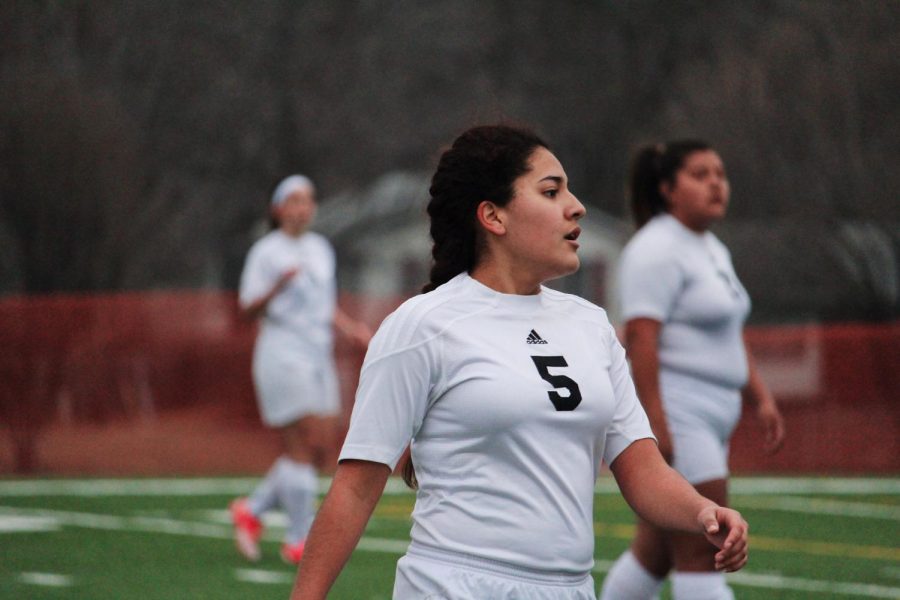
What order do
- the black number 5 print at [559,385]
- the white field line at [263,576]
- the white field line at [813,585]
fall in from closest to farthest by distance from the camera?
the black number 5 print at [559,385], the white field line at [813,585], the white field line at [263,576]

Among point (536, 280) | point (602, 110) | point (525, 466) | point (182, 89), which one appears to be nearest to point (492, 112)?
point (536, 280)

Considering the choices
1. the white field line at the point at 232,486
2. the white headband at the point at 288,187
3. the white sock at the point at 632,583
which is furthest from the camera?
the white field line at the point at 232,486

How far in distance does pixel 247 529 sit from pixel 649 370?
14.9 ft

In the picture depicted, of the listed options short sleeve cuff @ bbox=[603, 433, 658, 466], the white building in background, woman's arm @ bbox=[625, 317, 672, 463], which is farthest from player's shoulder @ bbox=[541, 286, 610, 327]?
the white building in background

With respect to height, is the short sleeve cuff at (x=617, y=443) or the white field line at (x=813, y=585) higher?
the short sleeve cuff at (x=617, y=443)

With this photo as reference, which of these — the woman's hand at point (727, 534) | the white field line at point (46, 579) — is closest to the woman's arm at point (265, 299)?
the white field line at point (46, 579)

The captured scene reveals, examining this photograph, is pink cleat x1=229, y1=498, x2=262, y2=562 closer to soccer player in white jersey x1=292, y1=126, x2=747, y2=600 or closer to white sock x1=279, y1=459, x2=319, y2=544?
white sock x1=279, y1=459, x2=319, y2=544

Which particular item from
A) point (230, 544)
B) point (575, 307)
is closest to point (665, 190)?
point (575, 307)

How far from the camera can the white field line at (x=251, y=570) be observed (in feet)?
30.1

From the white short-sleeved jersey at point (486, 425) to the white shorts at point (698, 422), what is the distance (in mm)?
2496

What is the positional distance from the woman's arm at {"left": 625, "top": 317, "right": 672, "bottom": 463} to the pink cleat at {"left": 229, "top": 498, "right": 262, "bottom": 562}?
437 cm

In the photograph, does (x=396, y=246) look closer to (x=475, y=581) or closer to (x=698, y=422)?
(x=698, y=422)

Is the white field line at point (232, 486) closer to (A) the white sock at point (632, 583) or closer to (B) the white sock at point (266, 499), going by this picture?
(B) the white sock at point (266, 499)

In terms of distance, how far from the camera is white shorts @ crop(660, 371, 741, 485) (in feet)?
21.4
